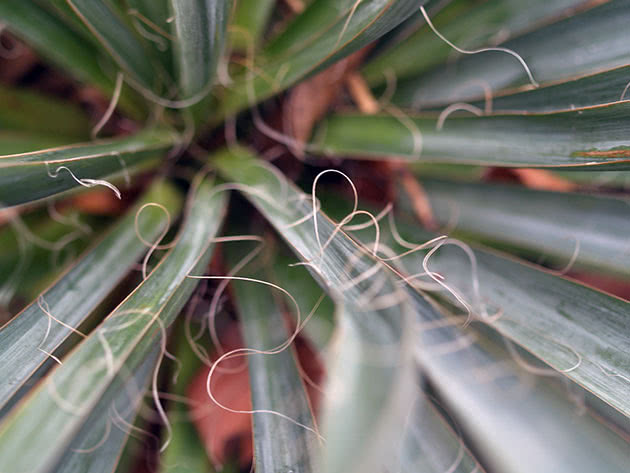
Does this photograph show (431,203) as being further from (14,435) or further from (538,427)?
(14,435)

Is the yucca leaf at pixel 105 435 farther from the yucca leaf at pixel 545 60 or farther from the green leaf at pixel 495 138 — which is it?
the yucca leaf at pixel 545 60

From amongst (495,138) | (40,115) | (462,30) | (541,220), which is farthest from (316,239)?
(40,115)

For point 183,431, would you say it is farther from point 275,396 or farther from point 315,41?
point 315,41

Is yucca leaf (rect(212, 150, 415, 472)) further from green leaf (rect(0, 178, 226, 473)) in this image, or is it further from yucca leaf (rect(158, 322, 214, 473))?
yucca leaf (rect(158, 322, 214, 473))

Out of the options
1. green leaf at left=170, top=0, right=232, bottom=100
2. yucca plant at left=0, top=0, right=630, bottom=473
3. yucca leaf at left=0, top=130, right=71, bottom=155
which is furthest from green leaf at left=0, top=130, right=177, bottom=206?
yucca leaf at left=0, top=130, right=71, bottom=155

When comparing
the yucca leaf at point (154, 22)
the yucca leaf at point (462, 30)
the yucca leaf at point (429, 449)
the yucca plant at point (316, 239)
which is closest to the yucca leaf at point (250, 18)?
the yucca plant at point (316, 239)

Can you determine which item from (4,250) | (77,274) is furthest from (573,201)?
(4,250)
